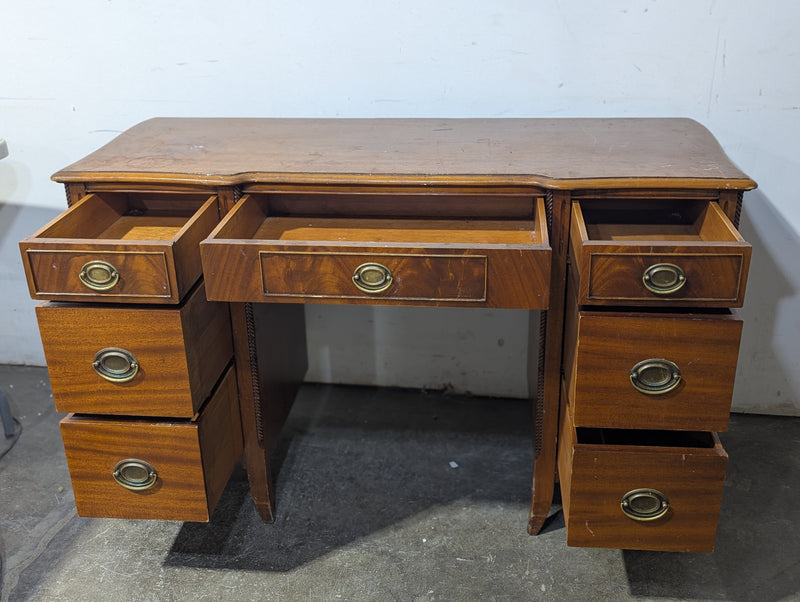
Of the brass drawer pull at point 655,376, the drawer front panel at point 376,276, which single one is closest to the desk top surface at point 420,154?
the drawer front panel at point 376,276

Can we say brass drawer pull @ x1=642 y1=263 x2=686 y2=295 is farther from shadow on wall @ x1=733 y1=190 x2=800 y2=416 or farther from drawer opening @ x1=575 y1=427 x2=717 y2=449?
shadow on wall @ x1=733 y1=190 x2=800 y2=416

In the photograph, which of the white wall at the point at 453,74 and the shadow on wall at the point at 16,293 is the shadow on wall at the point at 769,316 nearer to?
the white wall at the point at 453,74

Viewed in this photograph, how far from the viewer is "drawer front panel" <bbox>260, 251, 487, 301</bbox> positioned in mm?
1333

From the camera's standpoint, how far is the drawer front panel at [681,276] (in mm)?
1294

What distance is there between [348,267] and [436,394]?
106cm

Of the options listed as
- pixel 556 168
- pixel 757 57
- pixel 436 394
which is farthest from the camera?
pixel 436 394

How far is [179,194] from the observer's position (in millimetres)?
1606

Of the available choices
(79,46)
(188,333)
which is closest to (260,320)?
(188,333)

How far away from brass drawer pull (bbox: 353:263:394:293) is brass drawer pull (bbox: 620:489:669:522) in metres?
0.59

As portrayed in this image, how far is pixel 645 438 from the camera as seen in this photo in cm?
164

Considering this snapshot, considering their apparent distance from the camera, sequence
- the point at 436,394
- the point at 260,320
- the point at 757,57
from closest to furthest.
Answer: the point at 260,320, the point at 757,57, the point at 436,394

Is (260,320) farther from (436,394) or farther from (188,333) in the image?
(436,394)

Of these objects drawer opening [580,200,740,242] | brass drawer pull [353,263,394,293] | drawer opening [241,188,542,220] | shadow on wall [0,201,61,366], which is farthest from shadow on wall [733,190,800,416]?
shadow on wall [0,201,61,366]

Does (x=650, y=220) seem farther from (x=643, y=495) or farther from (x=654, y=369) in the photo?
(x=643, y=495)
